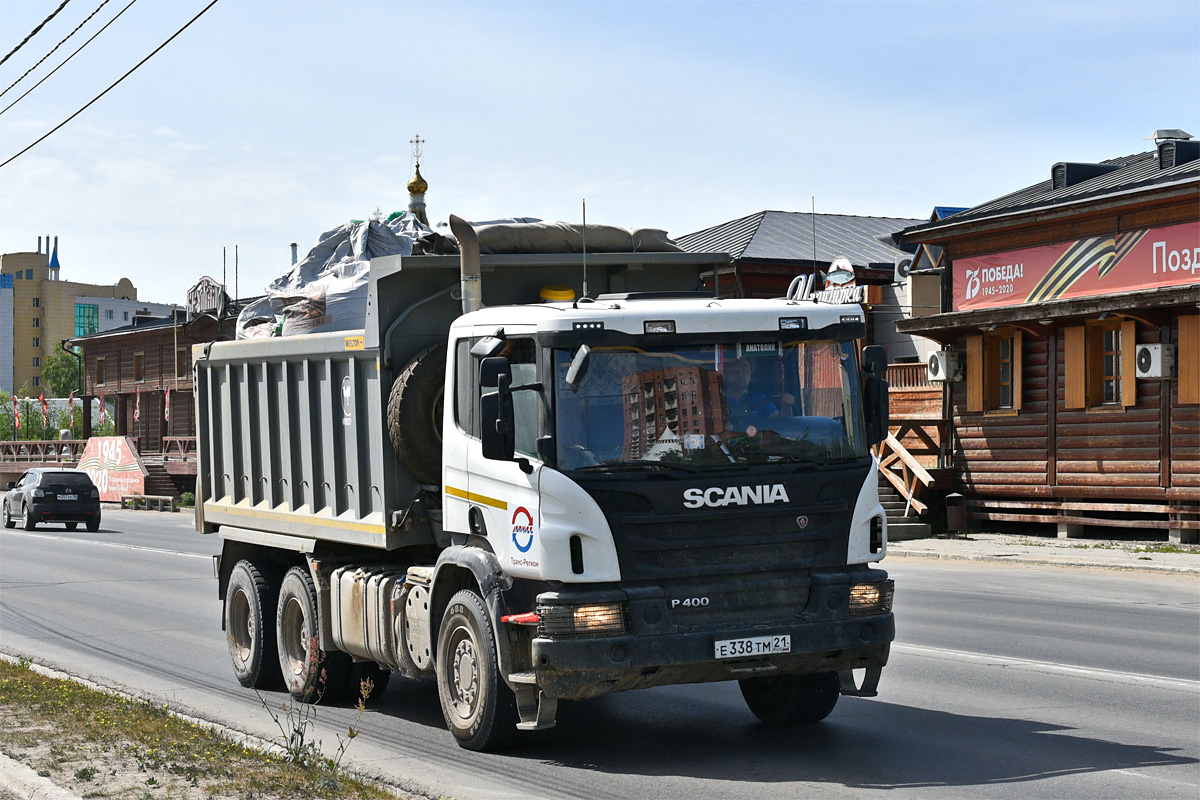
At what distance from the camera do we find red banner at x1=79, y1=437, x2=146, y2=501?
5372 centimetres

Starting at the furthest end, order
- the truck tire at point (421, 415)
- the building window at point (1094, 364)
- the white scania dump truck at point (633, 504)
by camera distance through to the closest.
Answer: the building window at point (1094, 364) → the truck tire at point (421, 415) → the white scania dump truck at point (633, 504)

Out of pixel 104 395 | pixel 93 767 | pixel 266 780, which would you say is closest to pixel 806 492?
pixel 266 780

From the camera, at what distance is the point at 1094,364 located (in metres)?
26.9

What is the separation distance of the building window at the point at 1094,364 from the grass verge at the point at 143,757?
21.0m

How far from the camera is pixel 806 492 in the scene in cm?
793

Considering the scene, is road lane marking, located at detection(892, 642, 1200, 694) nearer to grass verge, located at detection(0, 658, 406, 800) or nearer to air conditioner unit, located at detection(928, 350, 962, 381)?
grass verge, located at detection(0, 658, 406, 800)

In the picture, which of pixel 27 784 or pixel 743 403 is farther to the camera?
pixel 743 403

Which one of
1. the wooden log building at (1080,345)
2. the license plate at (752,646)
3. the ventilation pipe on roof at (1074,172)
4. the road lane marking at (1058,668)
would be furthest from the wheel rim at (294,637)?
the ventilation pipe on roof at (1074,172)

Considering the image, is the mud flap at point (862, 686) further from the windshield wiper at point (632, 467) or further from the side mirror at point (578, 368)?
the side mirror at point (578, 368)

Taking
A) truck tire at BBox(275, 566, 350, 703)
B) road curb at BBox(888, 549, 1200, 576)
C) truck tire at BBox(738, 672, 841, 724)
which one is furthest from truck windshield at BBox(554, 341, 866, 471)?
road curb at BBox(888, 549, 1200, 576)

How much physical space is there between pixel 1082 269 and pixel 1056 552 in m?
5.81

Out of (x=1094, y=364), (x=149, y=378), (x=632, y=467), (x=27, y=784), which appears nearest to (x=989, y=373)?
(x=1094, y=364)

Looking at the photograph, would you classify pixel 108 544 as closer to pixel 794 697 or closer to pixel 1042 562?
pixel 1042 562

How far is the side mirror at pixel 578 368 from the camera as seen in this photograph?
772 cm
